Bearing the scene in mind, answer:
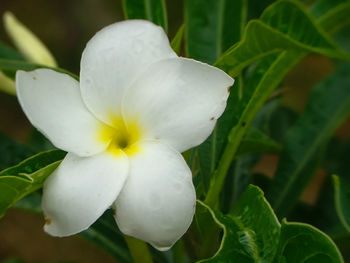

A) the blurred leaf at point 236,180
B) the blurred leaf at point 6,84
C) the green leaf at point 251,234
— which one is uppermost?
the blurred leaf at point 6,84

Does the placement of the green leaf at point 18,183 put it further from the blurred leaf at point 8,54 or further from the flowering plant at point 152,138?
the blurred leaf at point 8,54

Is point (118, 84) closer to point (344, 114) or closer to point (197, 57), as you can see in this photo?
point (197, 57)

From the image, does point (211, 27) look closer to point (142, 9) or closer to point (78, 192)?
point (142, 9)

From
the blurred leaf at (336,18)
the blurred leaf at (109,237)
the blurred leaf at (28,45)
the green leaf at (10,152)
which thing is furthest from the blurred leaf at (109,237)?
the blurred leaf at (336,18)

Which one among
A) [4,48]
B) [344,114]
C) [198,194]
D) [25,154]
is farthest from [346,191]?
[4,48]

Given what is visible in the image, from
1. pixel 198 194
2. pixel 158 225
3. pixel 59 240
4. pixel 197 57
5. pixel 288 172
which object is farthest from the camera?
pixel 59 240
